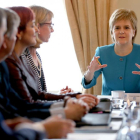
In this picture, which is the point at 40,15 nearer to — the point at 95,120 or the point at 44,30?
the point at 44,30

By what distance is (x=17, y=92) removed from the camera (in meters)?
1.59

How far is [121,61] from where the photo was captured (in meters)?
2.65

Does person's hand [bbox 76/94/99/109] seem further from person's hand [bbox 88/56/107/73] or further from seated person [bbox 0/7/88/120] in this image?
person's hand [bbox 88/56/107/73]

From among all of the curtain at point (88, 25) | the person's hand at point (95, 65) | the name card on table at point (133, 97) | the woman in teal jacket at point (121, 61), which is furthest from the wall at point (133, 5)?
the name card on table at point (133, 97)

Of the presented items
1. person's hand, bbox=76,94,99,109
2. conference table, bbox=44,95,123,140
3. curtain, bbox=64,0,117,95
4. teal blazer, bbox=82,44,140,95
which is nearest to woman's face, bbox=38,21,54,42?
teal blazer, bbox=82,44,140,95

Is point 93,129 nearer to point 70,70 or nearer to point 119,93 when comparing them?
point 119,93

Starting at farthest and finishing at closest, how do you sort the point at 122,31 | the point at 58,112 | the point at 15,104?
the point at 122,31 → the point at 15,104 → the point at 58,112

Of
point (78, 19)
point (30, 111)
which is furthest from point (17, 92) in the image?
point (78, 19)

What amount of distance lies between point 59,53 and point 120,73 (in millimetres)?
1292

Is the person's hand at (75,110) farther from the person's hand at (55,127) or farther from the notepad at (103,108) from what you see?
the person's hand at (55,127)

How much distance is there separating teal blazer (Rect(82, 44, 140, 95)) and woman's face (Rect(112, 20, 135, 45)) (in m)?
0.14

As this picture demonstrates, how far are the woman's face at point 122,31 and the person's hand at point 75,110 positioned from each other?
1.27 m

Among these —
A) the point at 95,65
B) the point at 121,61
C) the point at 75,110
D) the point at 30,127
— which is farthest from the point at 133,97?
the point at 30,127

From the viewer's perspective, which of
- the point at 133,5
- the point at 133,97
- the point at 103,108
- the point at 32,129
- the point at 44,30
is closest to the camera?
the point at 32,129
